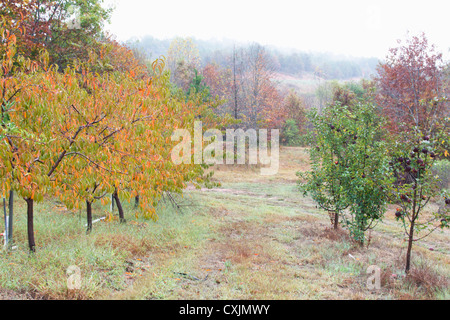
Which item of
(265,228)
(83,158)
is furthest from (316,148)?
(83,158)

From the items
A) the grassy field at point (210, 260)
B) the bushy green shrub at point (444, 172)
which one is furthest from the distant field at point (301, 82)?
the grassy field at point (210, 260)

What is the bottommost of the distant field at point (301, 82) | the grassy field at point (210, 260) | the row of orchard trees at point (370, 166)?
the grassy field at point (210, 260)

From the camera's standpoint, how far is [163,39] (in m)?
111

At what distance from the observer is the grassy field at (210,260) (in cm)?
414

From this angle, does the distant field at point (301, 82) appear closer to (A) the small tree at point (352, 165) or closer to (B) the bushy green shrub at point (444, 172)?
(B) the bushy green shrub at point (444, 172)

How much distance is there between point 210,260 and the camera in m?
5.66

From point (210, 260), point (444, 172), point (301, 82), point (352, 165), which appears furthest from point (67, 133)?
point (301, 82)

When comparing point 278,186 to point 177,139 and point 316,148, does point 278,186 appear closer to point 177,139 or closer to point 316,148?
point 316,148

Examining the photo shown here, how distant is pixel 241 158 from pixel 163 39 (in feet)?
325

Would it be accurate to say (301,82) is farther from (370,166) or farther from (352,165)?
(370,166)

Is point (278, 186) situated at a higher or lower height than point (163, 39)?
lower

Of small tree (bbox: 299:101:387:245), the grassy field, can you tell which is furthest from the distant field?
the grassy field

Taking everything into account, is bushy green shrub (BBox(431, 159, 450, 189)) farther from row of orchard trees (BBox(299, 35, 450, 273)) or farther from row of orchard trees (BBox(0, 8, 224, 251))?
row of orchard trees (BBox(0, 8, 224, 251))
